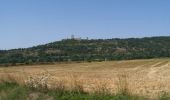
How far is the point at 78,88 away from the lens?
47.1 ft

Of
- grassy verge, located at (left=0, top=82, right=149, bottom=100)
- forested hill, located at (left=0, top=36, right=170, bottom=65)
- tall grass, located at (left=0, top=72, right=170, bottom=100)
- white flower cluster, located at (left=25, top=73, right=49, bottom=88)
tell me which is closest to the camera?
grassy verge, located at (left=0, top=82, right=149, bottom=100)

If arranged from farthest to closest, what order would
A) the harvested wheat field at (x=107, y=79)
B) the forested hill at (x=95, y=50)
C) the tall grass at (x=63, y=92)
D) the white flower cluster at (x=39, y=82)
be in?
the forested hill at (x=95, y=50)
the white flower cluster at (x=39, y=82)
the harvested wheat field at (x=107, y=79)
the tall grass at (x=63, y=92)

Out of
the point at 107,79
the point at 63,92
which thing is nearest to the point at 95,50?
the point at 107,79

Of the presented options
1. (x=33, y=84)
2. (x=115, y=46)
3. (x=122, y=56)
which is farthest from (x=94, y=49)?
(x=33, y=84)

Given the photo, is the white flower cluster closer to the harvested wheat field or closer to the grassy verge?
the harvested wheat field

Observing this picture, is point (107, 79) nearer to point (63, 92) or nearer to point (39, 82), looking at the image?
point (39, 82)

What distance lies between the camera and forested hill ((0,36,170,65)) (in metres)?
115

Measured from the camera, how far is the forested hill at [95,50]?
376 ft

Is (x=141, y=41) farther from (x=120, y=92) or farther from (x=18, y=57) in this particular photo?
(x=120, y=92)

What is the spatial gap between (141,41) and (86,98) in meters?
129

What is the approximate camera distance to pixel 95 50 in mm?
131000

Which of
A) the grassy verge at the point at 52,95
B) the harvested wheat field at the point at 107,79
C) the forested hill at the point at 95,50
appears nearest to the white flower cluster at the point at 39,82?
the harvested wheat field at the point at 107,79

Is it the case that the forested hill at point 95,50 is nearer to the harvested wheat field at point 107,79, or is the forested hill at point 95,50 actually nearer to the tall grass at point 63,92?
the harvested wheat field at point 107,79

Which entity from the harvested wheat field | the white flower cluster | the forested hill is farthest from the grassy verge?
the forested hill
